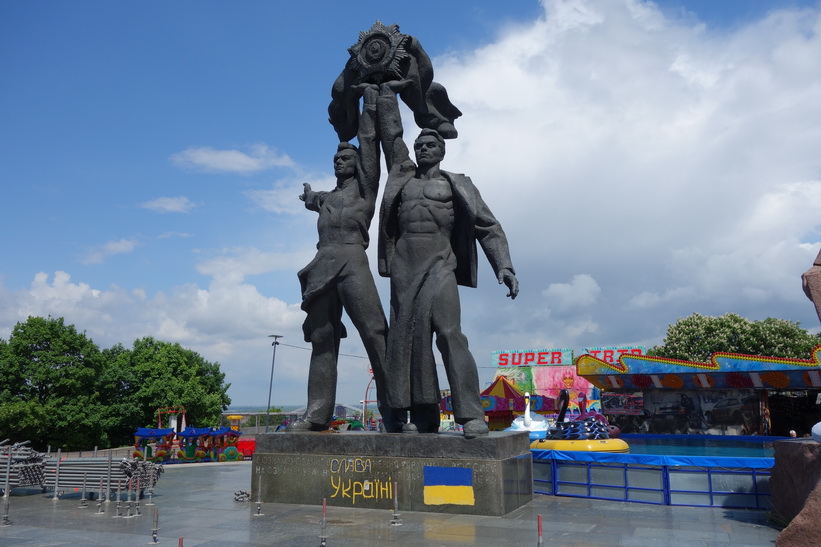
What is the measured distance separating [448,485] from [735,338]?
127 ft

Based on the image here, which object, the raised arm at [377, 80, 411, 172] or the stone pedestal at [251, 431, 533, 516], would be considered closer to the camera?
the stone pedestal at [251, 431, 533, 516]

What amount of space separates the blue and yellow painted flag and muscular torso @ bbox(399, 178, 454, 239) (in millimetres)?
3778

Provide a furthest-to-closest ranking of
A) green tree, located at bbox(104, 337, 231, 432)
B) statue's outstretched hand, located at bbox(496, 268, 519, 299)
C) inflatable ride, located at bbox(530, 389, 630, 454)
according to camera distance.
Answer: green tree, located at bbox(104, 337, 231, 432) → inflatable ride, located at bbox(530, 389, 630, 454) → statue's outstretched hand, located at bbox(496, 268, 519, 299)

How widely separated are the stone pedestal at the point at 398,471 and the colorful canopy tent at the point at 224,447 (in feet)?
38.7

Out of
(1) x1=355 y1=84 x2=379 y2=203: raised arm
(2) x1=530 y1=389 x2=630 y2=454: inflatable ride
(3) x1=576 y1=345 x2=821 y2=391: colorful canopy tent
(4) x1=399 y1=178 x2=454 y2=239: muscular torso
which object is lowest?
(2) x1=530 y1=389 x2=630 y2=454: inflatable ride

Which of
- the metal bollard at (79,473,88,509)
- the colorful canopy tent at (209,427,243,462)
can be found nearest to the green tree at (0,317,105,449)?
the colorful canopy tent at (209,427,243,462)

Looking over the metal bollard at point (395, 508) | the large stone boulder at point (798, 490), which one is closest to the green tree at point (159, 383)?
the metal bollard at point (395, 508)

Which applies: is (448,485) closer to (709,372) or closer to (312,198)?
(312,198)

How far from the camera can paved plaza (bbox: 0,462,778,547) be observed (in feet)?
24.4

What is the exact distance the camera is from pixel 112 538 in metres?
7.79

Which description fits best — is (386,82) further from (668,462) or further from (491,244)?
(668,462)

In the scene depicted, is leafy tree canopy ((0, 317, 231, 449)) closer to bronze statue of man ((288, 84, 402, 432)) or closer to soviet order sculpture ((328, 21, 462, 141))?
bronze statue of man ((288, 84, 402, 432))

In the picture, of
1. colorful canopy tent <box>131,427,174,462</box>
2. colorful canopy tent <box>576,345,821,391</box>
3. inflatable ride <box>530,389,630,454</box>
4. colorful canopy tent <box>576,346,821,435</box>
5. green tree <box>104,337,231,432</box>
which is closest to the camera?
inflatable ride <box>530,389,630,454</box>

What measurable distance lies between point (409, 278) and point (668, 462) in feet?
16.9
